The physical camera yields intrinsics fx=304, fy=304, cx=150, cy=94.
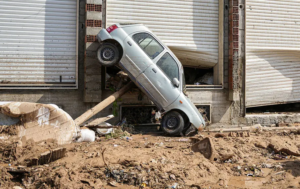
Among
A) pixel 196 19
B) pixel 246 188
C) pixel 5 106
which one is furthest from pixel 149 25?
pixel 246 188

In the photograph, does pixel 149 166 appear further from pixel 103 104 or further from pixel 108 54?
pixel 108 54

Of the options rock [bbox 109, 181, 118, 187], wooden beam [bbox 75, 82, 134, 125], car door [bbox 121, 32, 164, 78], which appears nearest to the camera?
rock [bbox 109, 181, 118, 187]

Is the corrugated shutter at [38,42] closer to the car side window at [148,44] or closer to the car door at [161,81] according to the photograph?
the car side window at [148,44]

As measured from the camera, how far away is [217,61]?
10305 millimetres

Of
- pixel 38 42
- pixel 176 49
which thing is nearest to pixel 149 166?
pixel 176 49

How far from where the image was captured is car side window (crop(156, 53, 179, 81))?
8.35 meters

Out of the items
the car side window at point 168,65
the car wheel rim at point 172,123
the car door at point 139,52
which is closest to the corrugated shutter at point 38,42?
the car door at point 139,52

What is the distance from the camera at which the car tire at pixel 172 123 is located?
840 cm

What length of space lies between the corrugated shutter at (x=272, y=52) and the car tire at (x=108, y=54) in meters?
4.85

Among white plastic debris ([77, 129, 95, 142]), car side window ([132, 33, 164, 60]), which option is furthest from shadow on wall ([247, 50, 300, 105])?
white plastic debris ([77, 129, 95, 142])

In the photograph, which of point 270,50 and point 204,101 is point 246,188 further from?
point 270,50

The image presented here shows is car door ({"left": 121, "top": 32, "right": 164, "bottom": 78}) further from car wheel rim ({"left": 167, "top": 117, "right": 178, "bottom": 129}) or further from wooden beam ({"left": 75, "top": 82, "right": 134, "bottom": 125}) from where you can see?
car wheel rim ({"left": 167, "top": 117, "right": 178, "bottom": 129})

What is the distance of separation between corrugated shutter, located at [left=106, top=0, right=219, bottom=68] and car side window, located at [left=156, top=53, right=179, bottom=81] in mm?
1576

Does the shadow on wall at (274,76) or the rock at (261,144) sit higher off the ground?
the shadow on wall at (274,76)
